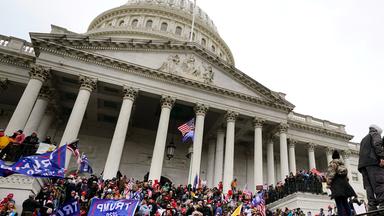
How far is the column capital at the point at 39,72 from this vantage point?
21.7 metres

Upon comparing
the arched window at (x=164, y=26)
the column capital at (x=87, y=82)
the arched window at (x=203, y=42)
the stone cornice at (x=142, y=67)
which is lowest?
the column capital at (x=87, y=82)

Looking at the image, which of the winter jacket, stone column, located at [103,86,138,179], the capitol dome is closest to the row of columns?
stone column, located at [103,86,138,179]

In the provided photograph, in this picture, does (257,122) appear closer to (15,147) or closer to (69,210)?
(15,147)

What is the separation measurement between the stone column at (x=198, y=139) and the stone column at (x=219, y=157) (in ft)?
10.2

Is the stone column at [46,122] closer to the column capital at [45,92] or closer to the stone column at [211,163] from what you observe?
the column capital at [45,92]

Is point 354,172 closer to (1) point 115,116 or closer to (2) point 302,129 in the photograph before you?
(2) point 302,129

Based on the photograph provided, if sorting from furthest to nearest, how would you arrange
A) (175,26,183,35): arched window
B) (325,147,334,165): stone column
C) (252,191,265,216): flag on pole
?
(175,26,183,35): arched window → (325,147,334,165): stone column → (252,191,265,216): flag on pole

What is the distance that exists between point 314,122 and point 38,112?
96.1 ft

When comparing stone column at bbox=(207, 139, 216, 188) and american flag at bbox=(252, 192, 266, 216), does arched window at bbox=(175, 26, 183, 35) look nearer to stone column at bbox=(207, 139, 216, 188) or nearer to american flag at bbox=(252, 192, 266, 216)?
stone column at bbox=(207, 139, 216, 188)

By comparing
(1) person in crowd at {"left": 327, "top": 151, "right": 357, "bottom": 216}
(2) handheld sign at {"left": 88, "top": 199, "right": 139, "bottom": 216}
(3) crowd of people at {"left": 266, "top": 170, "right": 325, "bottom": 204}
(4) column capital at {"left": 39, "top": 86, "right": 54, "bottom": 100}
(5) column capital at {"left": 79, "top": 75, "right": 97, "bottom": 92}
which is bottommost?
Result: (2) handheld sign at {"left": 88, "top": 199, "right": 139, "bottom": 216}

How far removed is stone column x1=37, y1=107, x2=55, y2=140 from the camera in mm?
25778

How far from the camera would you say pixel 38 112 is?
2319 cm

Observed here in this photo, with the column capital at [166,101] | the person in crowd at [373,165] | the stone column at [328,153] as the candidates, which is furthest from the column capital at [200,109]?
the person in crowd at [373,165]

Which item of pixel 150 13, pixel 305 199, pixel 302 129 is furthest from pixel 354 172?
pixel 150 13
